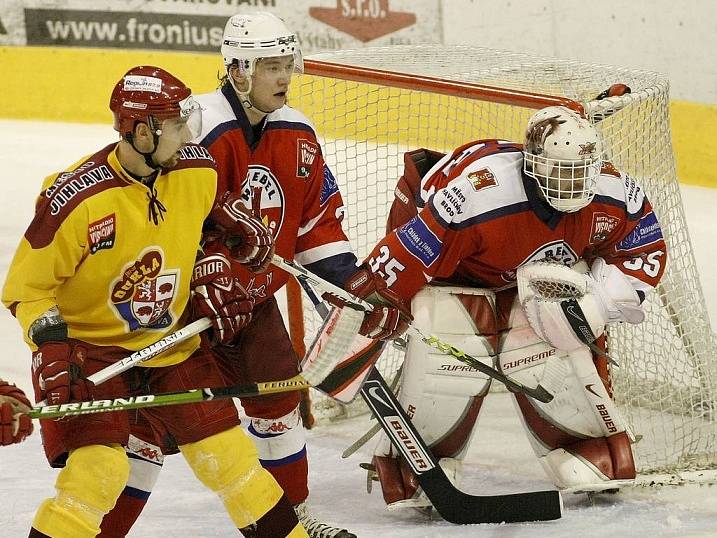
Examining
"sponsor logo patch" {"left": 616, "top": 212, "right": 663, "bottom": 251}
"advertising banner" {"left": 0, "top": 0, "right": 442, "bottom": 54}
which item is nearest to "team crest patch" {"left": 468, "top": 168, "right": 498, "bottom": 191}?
"sponsor logo patch" {"left": 616, "top": 212, "right": 663, "bottom": 251}

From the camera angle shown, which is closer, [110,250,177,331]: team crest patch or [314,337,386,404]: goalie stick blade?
[110,250,177,331]: team crest patch

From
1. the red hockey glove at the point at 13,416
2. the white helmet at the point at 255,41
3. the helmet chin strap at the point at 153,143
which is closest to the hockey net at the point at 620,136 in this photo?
the white helmet at the point at 255,41

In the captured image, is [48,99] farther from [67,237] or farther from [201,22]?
[67,237]

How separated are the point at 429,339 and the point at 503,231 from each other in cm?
31

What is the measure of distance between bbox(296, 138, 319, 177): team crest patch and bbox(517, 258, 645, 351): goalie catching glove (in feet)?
1.91

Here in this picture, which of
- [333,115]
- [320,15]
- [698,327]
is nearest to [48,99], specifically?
[320,15]

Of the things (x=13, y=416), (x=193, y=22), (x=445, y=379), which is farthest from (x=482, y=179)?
(x=193, y=22)

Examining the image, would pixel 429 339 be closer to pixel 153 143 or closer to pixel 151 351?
pixel 151 351

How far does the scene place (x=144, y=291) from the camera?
2594 mm

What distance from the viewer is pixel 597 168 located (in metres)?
3.10

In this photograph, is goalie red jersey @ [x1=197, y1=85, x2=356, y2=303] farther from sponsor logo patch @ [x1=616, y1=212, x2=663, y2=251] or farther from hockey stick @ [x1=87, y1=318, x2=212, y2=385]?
sponsor logo patch @ [x1=616, y1=212, x2=663, y2=251]

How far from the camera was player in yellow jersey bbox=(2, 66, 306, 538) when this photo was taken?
2455 millimetres

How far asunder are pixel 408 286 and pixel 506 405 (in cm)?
111

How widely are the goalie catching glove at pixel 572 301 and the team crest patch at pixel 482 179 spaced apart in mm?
215
